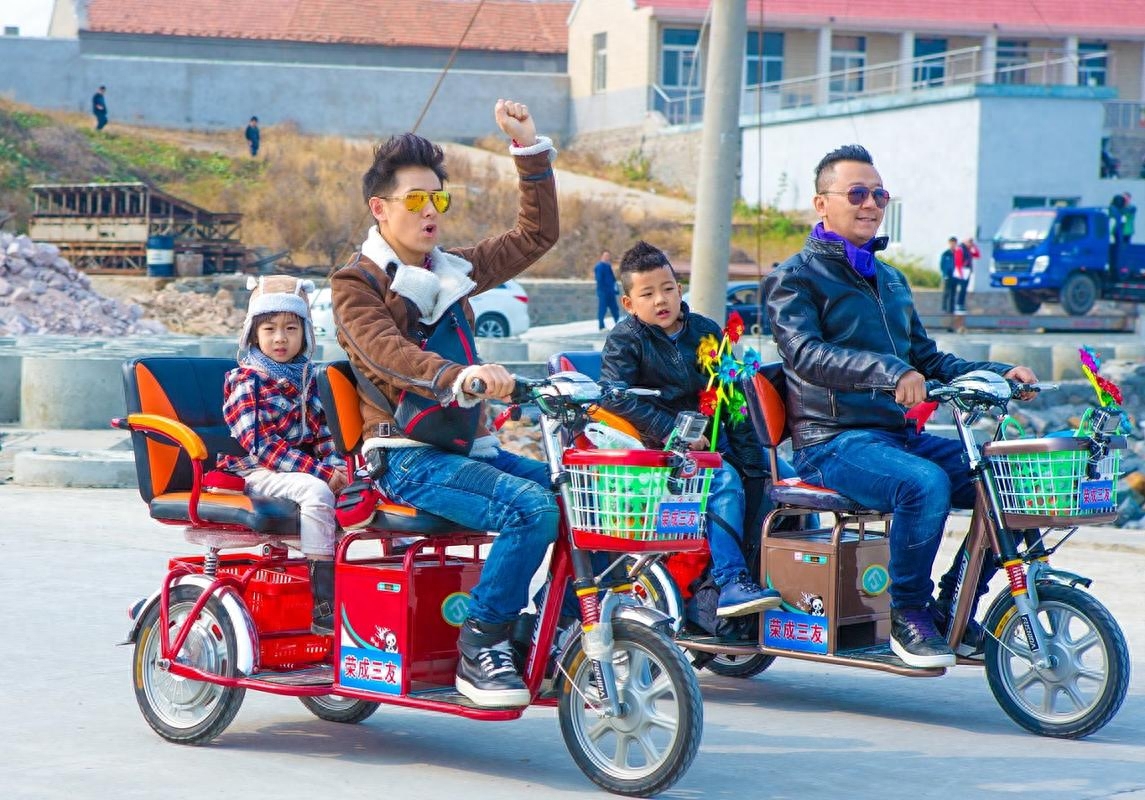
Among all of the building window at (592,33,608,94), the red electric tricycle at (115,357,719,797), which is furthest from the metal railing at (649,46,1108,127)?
the red electric tricycle at (115,357,719,797)

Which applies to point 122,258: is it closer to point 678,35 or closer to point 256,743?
point 678,35

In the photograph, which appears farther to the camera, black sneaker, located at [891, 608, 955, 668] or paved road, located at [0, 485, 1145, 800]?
black sneaker, located at [891, 608, 955, 668]

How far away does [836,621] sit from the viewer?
21.7 feet

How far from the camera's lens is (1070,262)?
37875 mm

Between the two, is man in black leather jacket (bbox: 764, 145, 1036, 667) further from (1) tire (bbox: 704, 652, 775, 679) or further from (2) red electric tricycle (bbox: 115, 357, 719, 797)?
(2) red electric tricycle (bbox: 115, 357, 719, 797)

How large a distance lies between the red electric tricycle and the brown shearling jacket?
21cm

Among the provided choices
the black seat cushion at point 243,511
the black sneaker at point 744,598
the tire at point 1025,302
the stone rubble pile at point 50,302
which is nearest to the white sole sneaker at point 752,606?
the black sneaker at point 744,598

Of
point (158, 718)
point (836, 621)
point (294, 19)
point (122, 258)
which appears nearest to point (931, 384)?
point (836, 621)

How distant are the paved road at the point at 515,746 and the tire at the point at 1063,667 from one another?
10cm

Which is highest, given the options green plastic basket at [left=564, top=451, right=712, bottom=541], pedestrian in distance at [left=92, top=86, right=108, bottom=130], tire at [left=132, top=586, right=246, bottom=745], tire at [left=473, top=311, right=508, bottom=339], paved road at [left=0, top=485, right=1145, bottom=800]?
pedestrian in distance at [left=92, top=86, right=108, bottom=130]

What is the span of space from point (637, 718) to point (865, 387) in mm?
1819

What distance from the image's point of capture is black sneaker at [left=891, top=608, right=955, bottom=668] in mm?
6332

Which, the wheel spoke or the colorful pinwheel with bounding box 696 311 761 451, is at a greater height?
the colorful pinwheel with bounding box 696 311 761 451

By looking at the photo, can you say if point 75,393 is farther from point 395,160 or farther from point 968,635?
point 968,635
